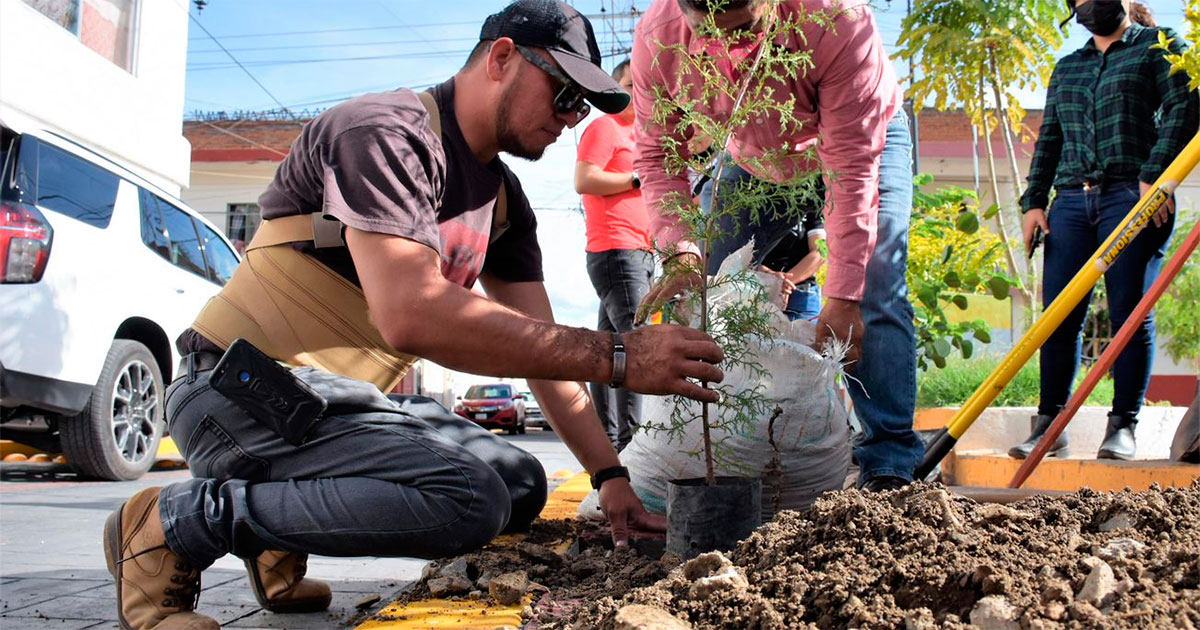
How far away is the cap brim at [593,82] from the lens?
2.39 metres

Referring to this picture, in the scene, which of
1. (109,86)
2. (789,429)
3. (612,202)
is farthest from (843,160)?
(109,86)

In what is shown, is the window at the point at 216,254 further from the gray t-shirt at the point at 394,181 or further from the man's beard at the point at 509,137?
the man's beard at the point at 509,137

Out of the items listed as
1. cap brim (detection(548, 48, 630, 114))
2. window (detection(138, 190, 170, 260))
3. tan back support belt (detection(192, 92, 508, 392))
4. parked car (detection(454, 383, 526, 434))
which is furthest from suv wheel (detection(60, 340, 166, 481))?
parked car (detection(454, 383, 526, 434))

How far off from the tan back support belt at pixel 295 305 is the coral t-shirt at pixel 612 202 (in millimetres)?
2379

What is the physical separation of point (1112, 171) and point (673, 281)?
2650mm

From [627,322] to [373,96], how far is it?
258 cm

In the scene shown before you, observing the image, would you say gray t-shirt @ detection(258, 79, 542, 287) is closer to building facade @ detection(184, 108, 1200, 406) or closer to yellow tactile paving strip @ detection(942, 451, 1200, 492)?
yellow tactile paving strip @ detection(942, 451, 1200, 492)

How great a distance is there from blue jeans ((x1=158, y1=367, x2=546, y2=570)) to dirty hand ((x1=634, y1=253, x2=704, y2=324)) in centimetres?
64

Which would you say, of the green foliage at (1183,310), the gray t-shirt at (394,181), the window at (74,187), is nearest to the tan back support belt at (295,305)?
the gray t-shirt at (394,181)

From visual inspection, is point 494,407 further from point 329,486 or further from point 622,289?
point 329,486

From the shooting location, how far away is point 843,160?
2.80 metres

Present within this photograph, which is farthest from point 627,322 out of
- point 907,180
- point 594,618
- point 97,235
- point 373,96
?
point 97,235

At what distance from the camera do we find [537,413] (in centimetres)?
3225

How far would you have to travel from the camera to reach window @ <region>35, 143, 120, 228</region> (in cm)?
571
